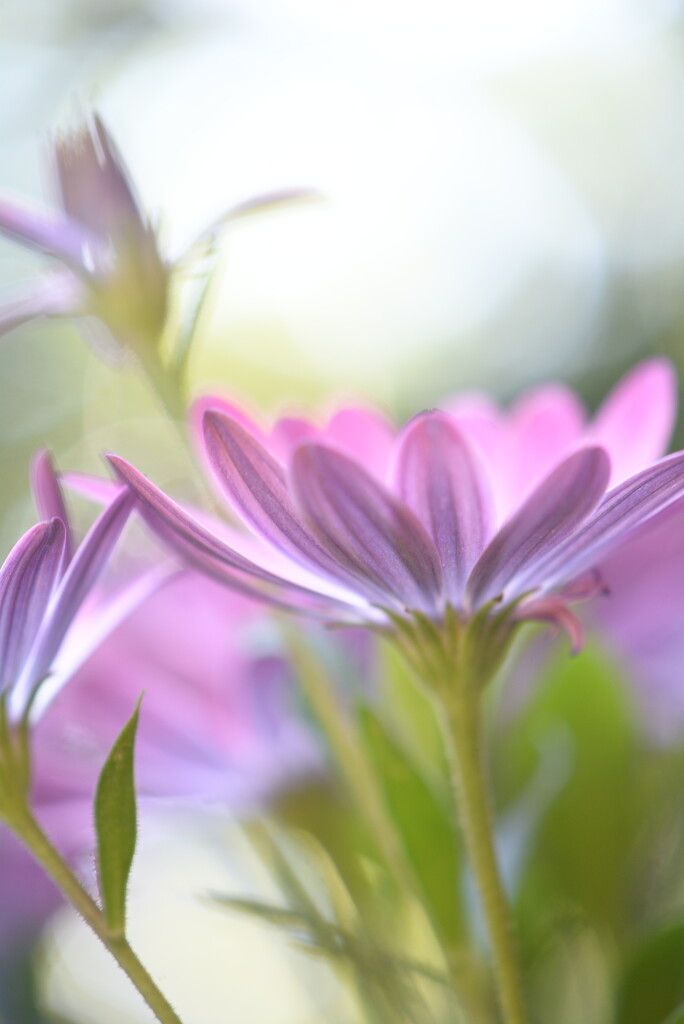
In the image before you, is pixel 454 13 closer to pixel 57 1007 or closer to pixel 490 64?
pixel 490 64

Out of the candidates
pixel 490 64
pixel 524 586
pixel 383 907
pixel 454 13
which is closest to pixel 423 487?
pixel 524 586

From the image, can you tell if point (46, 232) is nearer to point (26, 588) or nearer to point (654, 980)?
point (26, 588)

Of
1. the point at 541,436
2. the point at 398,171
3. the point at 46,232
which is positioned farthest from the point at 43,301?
the point at 398,171

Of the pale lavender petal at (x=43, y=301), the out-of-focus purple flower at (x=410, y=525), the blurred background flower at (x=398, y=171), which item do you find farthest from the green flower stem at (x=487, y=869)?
the blurred background flower at (x=398, y=171)

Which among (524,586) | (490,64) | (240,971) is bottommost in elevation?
(240,971)

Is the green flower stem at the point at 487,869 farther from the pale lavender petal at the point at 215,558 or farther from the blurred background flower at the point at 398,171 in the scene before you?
the blurred background flower at the point at 398,171

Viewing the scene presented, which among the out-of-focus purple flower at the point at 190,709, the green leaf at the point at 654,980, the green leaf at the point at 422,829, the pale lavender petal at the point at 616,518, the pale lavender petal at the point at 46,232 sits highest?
the pale lavender petal at the point at 46,232

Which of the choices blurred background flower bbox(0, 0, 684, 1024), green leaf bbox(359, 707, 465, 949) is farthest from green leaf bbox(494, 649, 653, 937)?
blurred background flower bbox(0, 0, 684, 1024)
